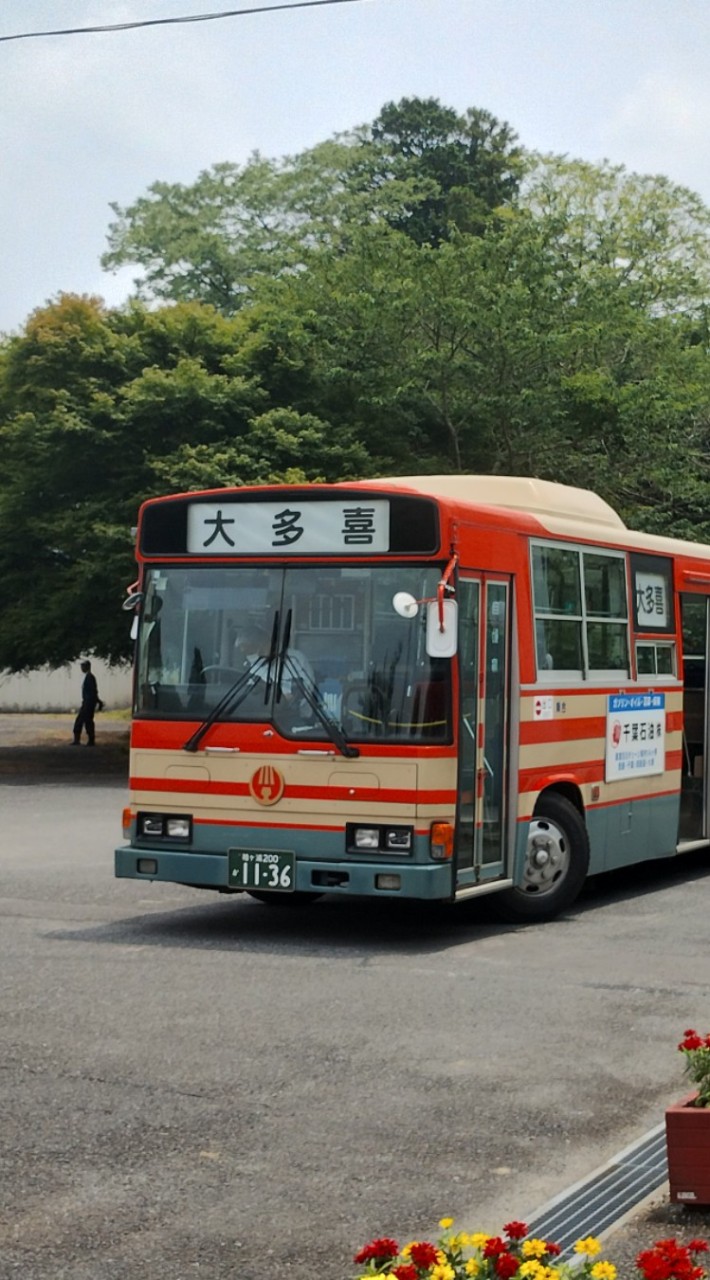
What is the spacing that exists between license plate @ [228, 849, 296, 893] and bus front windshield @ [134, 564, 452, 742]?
0.82m

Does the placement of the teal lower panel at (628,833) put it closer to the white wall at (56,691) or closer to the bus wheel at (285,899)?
the bus wheel at (285,899)

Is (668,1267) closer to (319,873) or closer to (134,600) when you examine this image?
(319,873)

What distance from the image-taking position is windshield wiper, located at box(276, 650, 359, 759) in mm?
11586

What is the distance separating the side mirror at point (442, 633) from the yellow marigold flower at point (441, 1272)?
287 inches

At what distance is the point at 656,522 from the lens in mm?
31641

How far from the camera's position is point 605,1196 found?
6062mm

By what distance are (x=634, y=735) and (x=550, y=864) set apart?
6.66ft

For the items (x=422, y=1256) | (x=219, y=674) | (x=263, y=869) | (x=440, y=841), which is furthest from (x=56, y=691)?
(x=422, y=1256)

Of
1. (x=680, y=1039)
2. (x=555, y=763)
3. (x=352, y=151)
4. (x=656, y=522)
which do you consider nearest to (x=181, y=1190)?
(x=680, y=1039)

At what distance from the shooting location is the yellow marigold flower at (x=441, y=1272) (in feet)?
13.4

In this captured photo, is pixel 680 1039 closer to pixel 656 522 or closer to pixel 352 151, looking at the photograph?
pixel 656 522

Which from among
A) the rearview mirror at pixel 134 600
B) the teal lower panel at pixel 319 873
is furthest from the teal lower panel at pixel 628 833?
the rearview mirror at pixel 134 600

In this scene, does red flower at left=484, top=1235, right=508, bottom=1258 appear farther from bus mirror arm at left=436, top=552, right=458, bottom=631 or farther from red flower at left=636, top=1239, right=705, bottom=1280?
bus mirror arm at left=436, top=552, right=458, bottom=631

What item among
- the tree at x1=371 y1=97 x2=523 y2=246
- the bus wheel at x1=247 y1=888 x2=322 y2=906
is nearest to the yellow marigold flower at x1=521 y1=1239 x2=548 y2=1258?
the bus wheel at x1=247 y1=888 x2=322 y2=906
